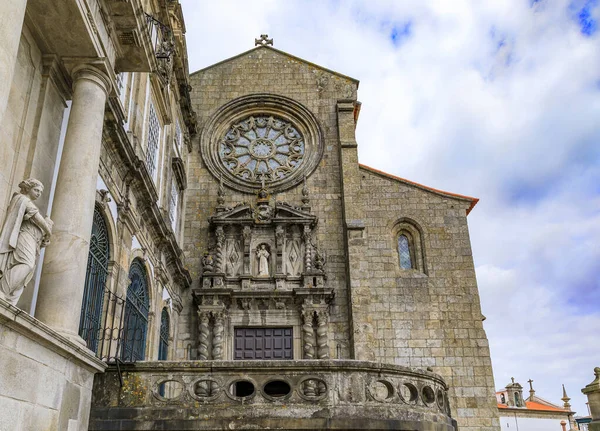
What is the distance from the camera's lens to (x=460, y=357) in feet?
53.6

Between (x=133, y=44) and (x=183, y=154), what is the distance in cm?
948

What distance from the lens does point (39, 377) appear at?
5.87 meters

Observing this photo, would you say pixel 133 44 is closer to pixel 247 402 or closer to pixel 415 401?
pixel 247 402

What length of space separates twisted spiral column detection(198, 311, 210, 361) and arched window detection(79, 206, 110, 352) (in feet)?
19.5

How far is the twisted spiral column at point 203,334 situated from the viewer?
15.5 meters

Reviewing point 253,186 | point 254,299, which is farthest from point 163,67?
point 254,299

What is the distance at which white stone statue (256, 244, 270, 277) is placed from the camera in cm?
1688

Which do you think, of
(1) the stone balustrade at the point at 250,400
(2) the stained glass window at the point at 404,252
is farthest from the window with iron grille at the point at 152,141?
(2) the stained glass window at the point at 404,252

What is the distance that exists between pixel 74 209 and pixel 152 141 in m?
7.49

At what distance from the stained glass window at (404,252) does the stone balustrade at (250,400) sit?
32.9 feet

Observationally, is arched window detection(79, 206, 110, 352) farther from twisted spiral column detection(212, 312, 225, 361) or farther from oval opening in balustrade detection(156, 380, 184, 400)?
twisted spiral column detection(212, 312, 225, 361)

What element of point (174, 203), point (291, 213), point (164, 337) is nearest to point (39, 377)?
point (164, 337)

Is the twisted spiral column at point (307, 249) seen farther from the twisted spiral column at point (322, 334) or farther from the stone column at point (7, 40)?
the stone column at point (7, 40)

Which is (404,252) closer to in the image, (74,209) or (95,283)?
(95,283)
